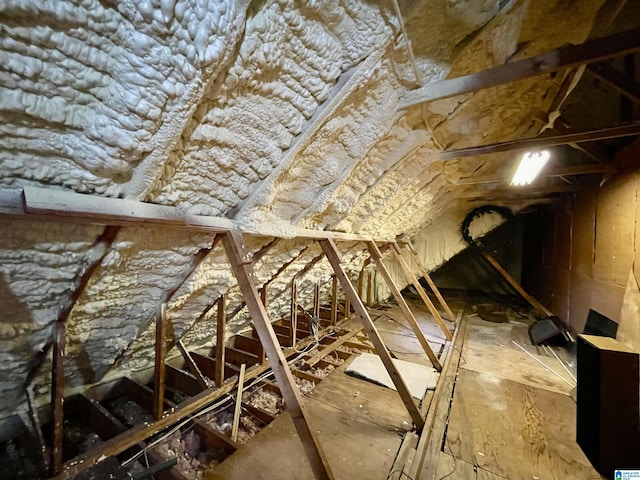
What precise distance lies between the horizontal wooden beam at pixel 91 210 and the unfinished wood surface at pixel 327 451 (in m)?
1.41

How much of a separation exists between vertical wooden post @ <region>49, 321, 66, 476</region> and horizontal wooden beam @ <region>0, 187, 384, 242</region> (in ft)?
2.50

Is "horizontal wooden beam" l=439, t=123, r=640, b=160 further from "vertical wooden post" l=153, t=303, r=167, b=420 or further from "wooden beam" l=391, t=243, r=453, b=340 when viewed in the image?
"vertical wooden post" l=153, t=303, r=167, b=420

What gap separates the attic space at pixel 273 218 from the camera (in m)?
0.75

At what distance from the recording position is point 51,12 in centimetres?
56

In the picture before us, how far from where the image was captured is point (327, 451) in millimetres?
1646

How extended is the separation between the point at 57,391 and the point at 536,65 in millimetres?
2879

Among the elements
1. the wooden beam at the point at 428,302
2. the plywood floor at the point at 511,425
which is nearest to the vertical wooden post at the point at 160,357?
the plywood floor at the point at 511,425

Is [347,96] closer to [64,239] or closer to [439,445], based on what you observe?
[64,239]

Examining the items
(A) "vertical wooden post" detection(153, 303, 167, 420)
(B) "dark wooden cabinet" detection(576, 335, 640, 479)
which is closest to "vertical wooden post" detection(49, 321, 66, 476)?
(A) "vertical wooden post" detection(153, 303, 167, 420)

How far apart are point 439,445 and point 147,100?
2.39 metres

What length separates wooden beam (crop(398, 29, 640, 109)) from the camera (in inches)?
42.2

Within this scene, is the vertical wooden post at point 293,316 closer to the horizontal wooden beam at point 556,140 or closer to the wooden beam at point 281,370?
the wooden beam at point 281,370

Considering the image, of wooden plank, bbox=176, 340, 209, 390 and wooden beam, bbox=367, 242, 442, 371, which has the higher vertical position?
wooden beam, bbox=367, 242, 442, 371

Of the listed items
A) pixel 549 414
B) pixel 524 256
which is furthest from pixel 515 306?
pixel 549 414
